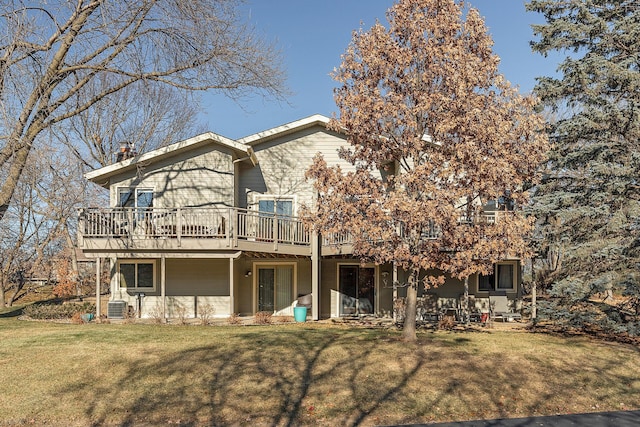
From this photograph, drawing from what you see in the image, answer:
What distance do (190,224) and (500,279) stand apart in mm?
11470

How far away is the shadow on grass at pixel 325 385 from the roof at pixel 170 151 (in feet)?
25.7

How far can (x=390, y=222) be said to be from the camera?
39.9 feet

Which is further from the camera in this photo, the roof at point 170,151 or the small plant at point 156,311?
the small plant at point 156,311

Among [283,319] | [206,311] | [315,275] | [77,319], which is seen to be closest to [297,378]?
[283,319]

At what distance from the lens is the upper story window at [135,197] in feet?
60.3

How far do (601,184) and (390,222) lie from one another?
22.7ft

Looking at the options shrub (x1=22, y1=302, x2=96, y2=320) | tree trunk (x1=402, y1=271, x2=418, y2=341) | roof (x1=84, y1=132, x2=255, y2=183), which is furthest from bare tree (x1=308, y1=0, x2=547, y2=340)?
shrub (x1=22, y1=302, x2=96, y2=320)

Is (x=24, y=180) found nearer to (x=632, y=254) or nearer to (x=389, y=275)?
(x=389, y=275)

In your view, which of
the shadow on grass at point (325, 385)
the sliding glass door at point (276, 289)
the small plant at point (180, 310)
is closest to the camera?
the shadow on grass at point (325, 385)

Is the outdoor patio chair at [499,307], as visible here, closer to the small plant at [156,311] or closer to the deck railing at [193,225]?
the deck railing at [193,225]

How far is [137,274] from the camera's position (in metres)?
18.4

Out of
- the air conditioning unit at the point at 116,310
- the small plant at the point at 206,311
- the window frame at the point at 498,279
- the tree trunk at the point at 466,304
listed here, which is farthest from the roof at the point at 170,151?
the window frame at the point at 498,279

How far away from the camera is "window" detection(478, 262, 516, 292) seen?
61.9 feet

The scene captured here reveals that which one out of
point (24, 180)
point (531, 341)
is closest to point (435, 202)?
point (531, 341)
